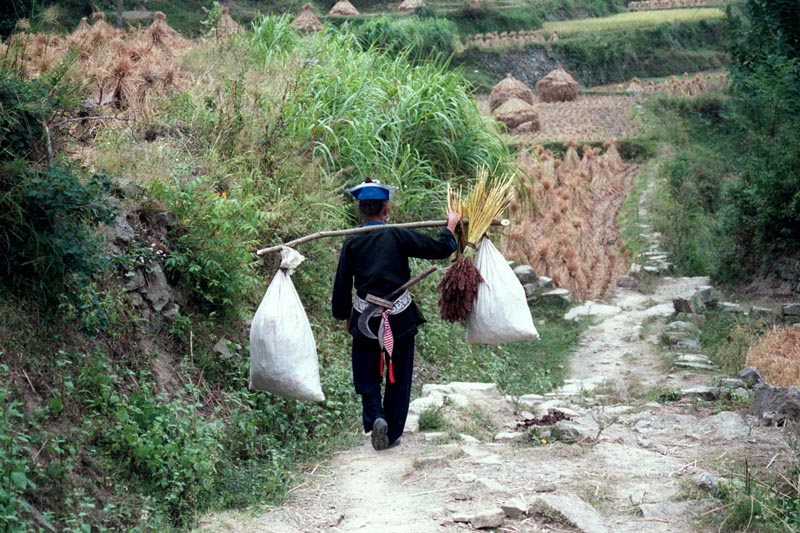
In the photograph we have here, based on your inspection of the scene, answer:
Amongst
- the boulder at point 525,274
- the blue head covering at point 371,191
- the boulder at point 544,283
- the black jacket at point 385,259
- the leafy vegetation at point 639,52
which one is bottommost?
the leafy vegetation at point 639,52

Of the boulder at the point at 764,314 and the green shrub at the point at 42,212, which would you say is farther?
the boulder at the point at 764,314

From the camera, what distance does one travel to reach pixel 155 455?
4.25 metres

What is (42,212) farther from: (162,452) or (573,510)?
(573,510)

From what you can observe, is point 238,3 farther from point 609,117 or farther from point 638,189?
point 638,189

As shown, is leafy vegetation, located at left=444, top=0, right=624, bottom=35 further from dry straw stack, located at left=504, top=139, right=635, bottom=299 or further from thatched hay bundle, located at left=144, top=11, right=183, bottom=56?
thatched hay bundle, located at left=144, top=11, right=183, bottom=56

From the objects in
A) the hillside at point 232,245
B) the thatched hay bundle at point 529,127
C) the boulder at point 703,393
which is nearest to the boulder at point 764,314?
the hillside at point 232,245

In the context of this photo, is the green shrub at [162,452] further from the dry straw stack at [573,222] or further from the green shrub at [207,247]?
the dry straw stack at [573,222]

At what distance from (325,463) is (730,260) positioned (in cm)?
831

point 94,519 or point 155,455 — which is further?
point 155,455

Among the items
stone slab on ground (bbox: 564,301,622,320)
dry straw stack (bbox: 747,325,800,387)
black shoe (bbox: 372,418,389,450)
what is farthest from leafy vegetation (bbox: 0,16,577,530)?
dry straw stack (bbox: 747,325,800,387)

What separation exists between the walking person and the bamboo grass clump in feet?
0.35

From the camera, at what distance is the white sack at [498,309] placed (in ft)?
16.6

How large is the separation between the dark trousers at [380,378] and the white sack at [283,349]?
37 centimetres

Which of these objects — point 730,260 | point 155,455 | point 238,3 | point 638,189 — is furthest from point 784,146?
point 238,3
